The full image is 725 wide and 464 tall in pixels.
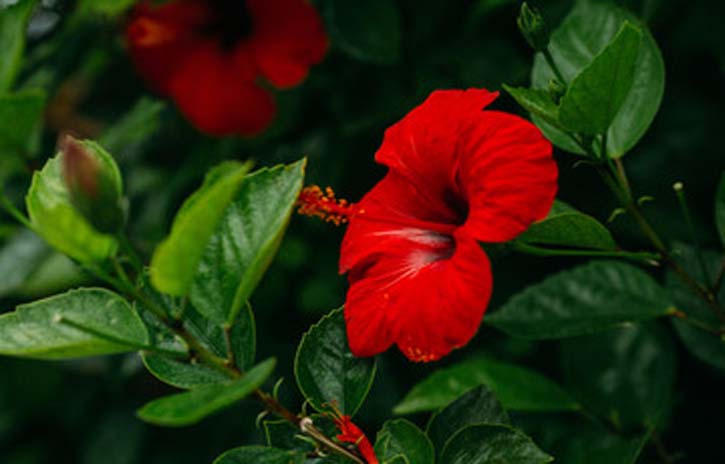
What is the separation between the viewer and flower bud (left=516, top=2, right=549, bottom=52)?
1.01 metres

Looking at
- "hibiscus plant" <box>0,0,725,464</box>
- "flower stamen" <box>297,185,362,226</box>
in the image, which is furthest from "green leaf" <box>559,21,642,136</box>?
"flower stamen" <box>297,185,362,226</box>

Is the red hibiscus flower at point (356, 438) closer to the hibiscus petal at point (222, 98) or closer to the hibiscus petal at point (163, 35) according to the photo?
the hibiscus petal at point (222, 98)

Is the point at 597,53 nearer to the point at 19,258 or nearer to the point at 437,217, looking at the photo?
the point at 437,217

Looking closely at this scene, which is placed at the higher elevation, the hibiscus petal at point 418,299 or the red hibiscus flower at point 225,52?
the hibiscus petal at point 418,299

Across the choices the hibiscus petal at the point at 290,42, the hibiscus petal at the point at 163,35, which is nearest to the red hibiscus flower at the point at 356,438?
the hibiscus petal at the point at 290,42

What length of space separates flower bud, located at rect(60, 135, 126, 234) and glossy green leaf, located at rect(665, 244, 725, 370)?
795 mm

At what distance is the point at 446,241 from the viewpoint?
1.08m

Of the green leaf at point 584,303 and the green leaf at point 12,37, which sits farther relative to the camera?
the green leaf at point 12,37

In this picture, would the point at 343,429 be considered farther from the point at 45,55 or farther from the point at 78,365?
the point at 78,365

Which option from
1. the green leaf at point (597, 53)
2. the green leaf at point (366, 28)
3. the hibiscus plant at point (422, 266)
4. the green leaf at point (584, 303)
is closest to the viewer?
the hibiscus plant at point (422, 266)

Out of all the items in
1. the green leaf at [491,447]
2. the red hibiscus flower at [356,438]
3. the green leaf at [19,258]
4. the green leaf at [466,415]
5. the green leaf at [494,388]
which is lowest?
the green leaf at [494,388]

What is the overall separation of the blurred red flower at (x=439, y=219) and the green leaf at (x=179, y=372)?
15 cm

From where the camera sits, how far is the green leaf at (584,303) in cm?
127

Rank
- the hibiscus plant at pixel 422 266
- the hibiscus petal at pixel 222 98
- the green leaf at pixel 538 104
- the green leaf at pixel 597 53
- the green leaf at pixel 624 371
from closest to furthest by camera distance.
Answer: the hibiscus plant at pixel 422 266
the green leaf at pixel 538 104
the green leaf at pixel 597 53
the green leaf at pixel 624 371
the hibiscus petal at pixel 222 98
